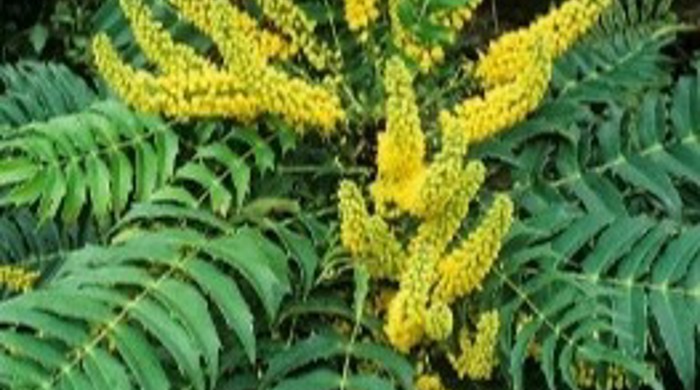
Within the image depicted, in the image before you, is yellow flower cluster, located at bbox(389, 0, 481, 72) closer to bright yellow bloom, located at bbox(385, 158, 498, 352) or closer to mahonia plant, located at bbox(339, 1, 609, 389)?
mahonia plant, located at bbox(339, 1, 609, 389)

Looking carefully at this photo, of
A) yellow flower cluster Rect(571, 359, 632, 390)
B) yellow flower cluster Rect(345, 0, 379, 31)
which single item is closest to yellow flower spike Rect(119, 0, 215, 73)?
yellow flower cluster Rect(345, 0, 379, 31)

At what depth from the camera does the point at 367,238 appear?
2742 mm

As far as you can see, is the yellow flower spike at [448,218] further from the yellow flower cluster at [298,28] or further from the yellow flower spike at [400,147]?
the yellow flower cluster at [298,28]

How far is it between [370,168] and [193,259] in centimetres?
61

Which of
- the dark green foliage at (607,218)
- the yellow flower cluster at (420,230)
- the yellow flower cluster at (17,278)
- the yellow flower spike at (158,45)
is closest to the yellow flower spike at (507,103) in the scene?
the dark green foliage at (607,218)

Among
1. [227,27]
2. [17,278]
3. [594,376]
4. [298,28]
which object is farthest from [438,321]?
[17,278]

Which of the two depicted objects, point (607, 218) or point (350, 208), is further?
point (607, 218)

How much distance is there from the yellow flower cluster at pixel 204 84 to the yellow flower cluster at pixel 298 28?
10cm

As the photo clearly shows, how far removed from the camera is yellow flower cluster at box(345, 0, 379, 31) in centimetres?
319

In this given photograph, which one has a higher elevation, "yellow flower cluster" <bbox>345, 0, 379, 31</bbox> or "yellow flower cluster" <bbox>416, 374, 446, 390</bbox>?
"yellow flower cluster" <bbox>345, 0, 379, 31</bbox>

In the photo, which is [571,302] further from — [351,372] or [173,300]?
[173,300]

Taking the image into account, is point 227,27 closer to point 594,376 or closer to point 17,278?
point 17,278

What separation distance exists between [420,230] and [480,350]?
25 cm

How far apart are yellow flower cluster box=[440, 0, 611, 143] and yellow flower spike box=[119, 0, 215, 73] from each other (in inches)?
21.0
